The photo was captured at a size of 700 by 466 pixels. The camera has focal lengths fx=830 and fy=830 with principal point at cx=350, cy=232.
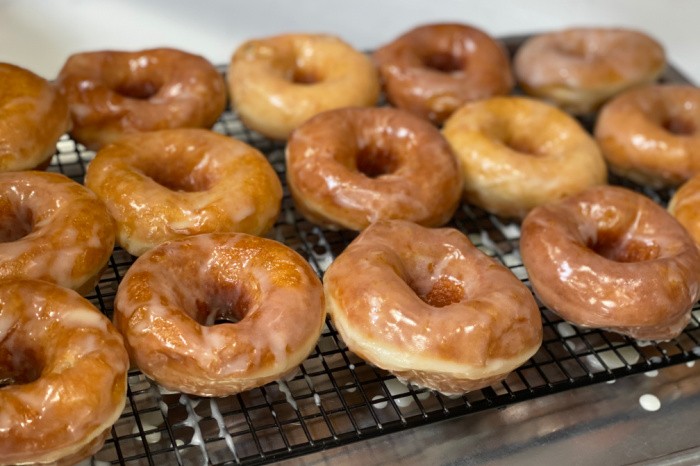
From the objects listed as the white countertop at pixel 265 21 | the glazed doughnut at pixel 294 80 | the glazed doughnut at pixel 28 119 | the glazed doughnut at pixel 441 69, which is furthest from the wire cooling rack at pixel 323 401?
the white countertop at pixel 265 21

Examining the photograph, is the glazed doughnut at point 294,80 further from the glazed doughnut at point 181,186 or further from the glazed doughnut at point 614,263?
the glazed doughnut at point 614,263

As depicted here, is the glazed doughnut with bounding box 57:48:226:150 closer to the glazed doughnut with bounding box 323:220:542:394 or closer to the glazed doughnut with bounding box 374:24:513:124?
the glazed doughnut with bounding box 374:24:513:124

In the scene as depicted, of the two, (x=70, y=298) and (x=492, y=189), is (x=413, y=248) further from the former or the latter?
(x=70, y=298)

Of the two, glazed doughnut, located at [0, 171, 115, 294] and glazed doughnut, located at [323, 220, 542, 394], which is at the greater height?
glazed doughnut, located at [0, 171, 115, 294]

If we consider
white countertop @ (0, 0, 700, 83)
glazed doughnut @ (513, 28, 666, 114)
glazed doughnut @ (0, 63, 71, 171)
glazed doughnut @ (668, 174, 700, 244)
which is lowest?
white countertop @ (0, 0, 700, 83)

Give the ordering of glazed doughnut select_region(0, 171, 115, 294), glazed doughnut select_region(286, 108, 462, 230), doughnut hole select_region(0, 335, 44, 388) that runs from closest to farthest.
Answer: doughnut hole select_region(0, 335, 44, 388) < glazed doughnut select_region(0, 171, 115, 294) < glazed doughnut select_region(286, 108, 462, 230)

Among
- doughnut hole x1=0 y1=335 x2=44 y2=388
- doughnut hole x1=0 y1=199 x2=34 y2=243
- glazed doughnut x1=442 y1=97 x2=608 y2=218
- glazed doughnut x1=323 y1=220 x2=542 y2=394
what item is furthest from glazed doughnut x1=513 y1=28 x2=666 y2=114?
doughnut hole x1=0 y1=335 x2=44 y2=388

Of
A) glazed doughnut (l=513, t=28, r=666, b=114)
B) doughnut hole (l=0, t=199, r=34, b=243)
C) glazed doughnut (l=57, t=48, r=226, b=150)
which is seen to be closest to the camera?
doughnut hole (l=0, t=199, r=34, b=243)

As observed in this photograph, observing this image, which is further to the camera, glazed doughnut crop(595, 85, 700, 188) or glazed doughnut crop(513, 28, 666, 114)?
glazed doughnut crop(513, 28, 666, 114)
